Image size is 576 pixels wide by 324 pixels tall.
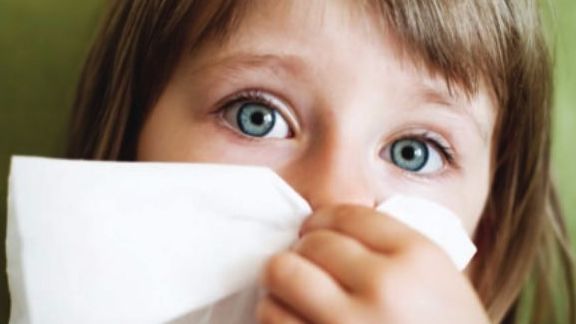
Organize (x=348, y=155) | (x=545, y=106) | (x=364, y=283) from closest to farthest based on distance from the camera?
(x=364, y=283) → (x=348, y=155) → (x=545, y=106)

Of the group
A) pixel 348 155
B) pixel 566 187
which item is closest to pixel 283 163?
pixel 348 155

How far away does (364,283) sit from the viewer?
1.99 ft

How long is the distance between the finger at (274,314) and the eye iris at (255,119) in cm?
19

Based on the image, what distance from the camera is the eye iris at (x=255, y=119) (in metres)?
0.79

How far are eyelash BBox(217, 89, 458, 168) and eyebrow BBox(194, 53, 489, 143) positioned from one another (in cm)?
2

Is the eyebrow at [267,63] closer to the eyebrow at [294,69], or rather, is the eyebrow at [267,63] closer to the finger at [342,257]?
the eyebrow at [294,69]

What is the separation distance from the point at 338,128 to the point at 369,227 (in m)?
0.12

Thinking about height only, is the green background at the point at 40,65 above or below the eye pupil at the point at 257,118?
below

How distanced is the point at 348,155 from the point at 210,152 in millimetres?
110

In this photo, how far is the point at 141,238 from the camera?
63 centimetres

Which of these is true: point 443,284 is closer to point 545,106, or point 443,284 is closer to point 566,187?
point 545,106

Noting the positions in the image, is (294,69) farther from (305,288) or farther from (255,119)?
(305,288)

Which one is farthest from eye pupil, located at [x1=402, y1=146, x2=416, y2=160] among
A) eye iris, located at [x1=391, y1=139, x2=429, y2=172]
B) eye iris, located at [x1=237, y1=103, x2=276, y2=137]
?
eye iris, located at [x1=237, y1=103, x2=276, y2=137]

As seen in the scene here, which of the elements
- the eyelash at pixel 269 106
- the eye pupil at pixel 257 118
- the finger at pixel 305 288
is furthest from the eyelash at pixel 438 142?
the finger at pixel 305 288
